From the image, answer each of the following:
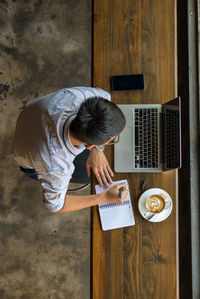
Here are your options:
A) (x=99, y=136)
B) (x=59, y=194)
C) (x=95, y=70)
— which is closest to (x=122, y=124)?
(x=99, y=136)

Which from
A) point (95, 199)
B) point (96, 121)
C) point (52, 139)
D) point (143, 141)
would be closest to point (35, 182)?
point (95, 199)

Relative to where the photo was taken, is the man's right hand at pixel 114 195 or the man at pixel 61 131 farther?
the man's right hand at pixel 114 195

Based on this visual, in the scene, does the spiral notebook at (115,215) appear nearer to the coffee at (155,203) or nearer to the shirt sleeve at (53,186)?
the coffee at (155,203)

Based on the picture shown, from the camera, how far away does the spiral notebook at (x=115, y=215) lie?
149cm

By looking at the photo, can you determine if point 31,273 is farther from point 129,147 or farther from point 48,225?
point 129,147

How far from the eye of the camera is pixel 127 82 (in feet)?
5.06

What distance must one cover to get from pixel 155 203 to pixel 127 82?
744 mm

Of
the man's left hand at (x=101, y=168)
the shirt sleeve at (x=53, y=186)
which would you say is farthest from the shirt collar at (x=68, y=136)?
the man's left hand at (x=101, y=168)

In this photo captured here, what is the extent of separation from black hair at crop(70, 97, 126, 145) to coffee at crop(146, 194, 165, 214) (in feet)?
2.15

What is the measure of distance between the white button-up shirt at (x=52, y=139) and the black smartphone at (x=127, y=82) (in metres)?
0.40

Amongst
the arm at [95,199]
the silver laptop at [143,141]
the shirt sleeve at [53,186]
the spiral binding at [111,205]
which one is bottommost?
the spiral binding at [111,205]

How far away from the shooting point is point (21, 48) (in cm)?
240

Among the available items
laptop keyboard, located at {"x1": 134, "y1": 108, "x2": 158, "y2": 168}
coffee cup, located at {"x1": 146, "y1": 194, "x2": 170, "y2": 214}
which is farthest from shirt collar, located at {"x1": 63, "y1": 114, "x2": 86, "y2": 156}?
coffee cup, located at {"x1": 146, "y1": 194, "x2": 170, "y2": 214}

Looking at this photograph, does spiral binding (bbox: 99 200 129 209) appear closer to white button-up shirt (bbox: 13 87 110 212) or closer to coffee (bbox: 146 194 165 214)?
coffee (bbox: 146 194 165 214)
